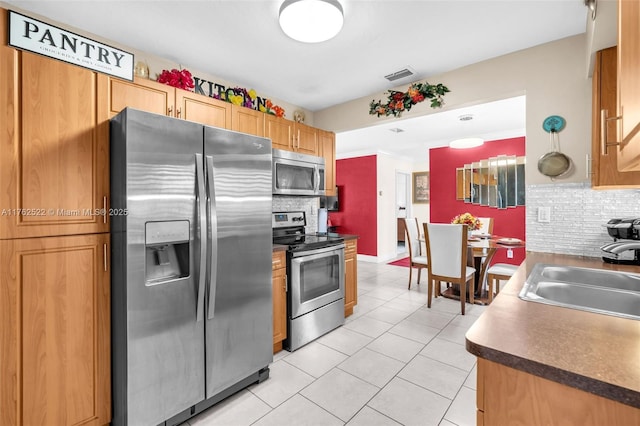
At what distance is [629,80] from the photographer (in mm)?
727

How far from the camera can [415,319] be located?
128 inches

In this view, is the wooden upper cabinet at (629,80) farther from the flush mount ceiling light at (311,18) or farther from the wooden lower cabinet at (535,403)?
the flush mount ceiling light at (311,18)

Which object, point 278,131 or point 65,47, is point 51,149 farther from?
point 278,131

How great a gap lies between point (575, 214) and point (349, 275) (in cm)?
204

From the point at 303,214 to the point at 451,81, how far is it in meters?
2.04

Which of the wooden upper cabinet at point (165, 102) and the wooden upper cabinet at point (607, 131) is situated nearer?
the wooden upper cabinet at point (607, 131)

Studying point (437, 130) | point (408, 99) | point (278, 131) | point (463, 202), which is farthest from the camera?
point (463, 202)

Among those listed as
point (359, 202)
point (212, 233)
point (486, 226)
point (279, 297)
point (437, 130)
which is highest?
point (437, 130)

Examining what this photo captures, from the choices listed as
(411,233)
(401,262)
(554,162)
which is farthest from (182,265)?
(401,262)

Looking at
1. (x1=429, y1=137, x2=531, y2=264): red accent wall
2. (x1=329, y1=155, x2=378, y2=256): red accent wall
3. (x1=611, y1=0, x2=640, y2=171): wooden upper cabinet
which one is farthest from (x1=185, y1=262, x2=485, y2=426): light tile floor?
(x1=329, y1=155, x2=378, y2=256): red accent wall

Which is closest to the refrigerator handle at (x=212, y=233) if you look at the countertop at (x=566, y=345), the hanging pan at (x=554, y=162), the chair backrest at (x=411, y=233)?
the countertop at (x=566, y=345)

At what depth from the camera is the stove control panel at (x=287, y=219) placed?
3.05m

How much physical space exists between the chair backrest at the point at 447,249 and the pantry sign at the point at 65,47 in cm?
333

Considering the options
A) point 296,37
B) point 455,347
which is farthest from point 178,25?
point 455,347
